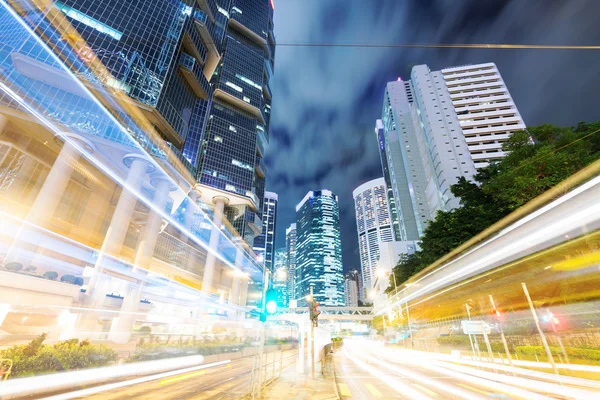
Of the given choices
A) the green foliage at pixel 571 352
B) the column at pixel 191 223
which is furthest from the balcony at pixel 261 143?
the green foliage at pixel 571 352

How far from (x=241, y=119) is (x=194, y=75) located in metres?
23.2

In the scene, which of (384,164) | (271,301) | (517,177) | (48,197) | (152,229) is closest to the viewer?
(271,301)

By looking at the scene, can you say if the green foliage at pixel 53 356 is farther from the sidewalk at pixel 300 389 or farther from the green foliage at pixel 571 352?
the green foliage at pixel 571 352

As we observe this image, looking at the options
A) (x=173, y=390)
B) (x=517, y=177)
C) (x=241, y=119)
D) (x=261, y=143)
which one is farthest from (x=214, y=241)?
(x=517, y=177)

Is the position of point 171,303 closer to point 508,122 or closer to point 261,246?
point 508,122

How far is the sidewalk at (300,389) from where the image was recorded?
899cm

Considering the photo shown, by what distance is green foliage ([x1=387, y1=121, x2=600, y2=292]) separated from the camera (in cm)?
1859

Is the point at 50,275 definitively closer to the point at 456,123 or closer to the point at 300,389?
the point at 300,389

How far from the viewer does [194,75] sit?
170 ft

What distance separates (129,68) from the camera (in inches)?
1430

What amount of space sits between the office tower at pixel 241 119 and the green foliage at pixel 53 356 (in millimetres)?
49865

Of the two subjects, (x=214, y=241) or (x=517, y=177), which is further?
(x=214, y=241)

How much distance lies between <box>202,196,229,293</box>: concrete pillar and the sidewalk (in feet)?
134

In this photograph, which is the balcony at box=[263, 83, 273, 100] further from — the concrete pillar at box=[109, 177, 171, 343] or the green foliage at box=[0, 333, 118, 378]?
the green foliage at box=[0, 333, 118, 378]
